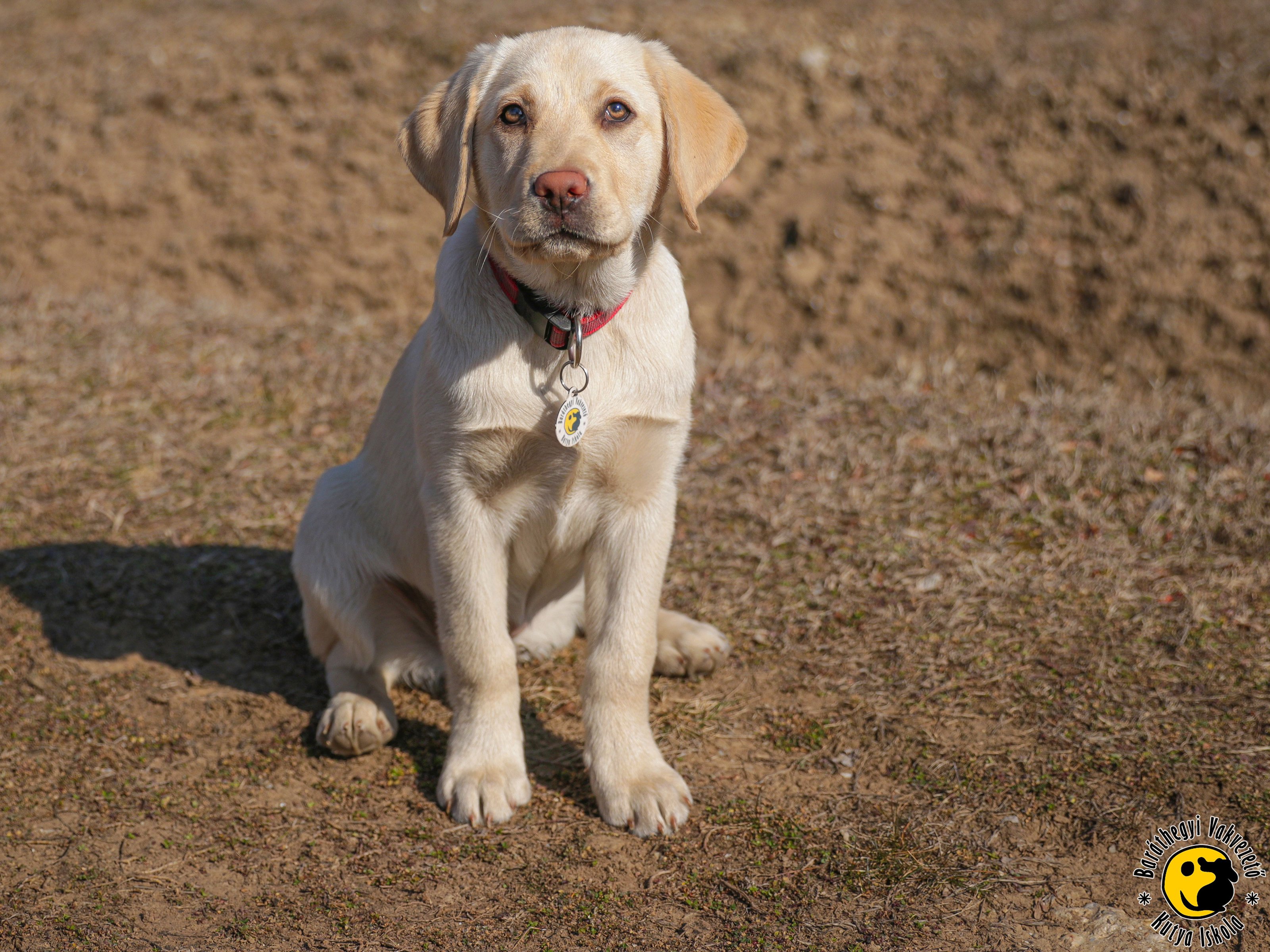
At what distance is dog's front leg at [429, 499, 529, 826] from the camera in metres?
2.89

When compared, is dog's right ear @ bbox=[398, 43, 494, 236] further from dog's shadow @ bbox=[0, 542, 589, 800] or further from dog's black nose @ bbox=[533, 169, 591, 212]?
dog's shadow @ bbox=[0, 542, 589, 800]

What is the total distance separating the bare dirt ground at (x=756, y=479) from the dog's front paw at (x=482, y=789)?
2.5 inches

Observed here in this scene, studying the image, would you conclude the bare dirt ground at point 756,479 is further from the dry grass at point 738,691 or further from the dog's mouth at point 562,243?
the dog's mouth at point 562,243

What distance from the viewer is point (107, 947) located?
2475 millimetres

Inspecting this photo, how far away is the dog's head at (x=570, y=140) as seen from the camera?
2.63 meters

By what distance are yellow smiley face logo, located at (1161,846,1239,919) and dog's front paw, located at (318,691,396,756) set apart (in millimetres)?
2087

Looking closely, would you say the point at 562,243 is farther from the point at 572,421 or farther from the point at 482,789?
the point at 482,789

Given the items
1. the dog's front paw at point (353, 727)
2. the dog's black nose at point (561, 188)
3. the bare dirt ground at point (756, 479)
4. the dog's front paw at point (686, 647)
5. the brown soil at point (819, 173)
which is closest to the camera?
the dog's black nose at point (561, 188)

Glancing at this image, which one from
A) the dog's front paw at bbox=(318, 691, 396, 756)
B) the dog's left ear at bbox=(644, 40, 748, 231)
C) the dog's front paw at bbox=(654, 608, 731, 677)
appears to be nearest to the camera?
the dog's left ear at bbox=(644, 40, 748, 231)

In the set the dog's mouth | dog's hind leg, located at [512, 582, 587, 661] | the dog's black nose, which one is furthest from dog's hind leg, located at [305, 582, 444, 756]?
the dog's black nose

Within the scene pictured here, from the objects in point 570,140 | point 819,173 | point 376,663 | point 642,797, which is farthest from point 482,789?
point 819,173

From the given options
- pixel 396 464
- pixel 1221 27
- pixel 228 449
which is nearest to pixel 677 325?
pixel 396 464

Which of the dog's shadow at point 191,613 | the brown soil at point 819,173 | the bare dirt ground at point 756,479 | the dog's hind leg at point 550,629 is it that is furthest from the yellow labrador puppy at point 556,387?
the brown soil at point 819,173

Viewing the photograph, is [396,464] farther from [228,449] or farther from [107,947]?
[228,449]
